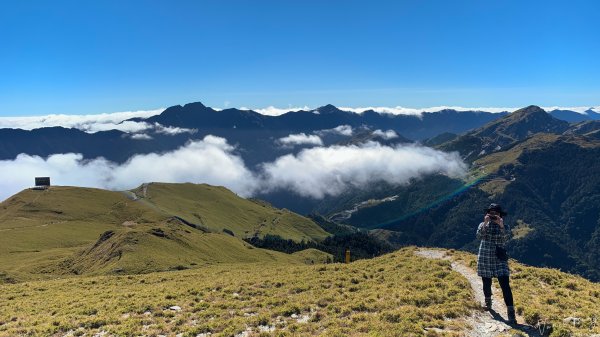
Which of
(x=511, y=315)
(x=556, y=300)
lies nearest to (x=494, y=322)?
(x=511, y=315)

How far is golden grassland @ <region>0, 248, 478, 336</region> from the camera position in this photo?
70.7 ft

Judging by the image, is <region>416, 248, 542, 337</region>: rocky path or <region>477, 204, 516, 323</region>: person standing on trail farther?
<region>477, 204, 516, 323</region>: person standing on trail

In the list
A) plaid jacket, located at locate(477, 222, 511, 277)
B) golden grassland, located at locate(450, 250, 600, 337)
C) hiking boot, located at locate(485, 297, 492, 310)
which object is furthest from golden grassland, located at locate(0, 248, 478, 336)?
golden grassland, located at locate(450, 250, 600, 337)

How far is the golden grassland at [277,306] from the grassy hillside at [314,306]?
6 cm

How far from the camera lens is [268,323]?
2291cm

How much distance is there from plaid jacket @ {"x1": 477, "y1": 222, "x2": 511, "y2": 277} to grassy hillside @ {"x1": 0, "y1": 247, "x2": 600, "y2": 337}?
2.55m

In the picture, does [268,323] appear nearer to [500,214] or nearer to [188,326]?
[188,326]

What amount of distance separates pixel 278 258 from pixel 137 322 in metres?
148

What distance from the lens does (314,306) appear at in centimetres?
2541

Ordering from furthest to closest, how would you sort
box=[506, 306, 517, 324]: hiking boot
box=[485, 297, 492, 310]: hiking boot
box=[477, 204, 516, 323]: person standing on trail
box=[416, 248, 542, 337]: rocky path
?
box=[485, 297, 492, 310]: hiking boot < box=[477, 204, 516, 323]: person standing on trail < box=[506, 306, 517, 324]: hiking boot < box=[416, 248, 542, 337]: rocky path

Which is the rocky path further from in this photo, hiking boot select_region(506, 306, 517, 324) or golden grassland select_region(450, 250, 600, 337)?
golden grassland select_region(450, 250, 600, 337)

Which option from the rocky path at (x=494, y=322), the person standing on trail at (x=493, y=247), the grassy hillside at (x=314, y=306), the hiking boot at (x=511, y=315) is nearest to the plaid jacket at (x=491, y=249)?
the person standing on trail at (x=493, y=247)

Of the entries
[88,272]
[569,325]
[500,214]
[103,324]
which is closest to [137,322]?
[103,324]

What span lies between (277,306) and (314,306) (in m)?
2.50
